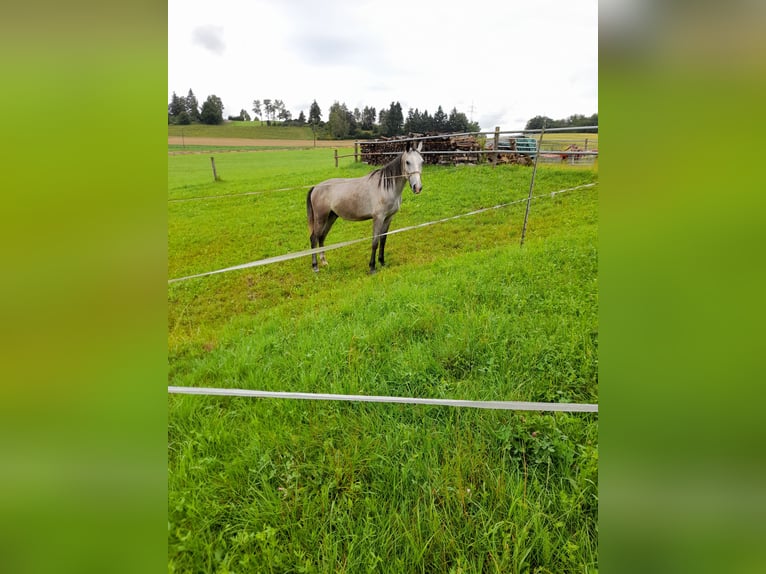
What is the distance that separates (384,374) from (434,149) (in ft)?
5.30

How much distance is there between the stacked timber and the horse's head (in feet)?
0.17

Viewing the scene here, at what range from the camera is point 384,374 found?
1.98 meters

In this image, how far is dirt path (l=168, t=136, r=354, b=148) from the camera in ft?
8.84

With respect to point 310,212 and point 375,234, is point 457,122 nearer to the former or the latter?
point 375,234

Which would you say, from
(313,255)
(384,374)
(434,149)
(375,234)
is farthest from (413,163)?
(384,374)

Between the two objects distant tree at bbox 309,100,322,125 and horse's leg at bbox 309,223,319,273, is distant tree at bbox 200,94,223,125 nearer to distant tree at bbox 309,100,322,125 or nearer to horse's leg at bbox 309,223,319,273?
distant tree at bbox 309,100,322,125

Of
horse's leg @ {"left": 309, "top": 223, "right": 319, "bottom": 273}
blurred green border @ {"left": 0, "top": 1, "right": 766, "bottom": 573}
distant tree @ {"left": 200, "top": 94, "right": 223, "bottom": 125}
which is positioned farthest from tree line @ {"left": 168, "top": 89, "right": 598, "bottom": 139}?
blurred green border @ {"left": 0, "top": 1, "right": 766, "bottom": 573}

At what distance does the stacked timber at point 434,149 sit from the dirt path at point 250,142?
167 millimetres

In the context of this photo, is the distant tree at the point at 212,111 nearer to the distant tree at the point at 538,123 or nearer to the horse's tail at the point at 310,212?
the horse's tail at the point at 310,212

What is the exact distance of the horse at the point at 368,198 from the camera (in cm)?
260
